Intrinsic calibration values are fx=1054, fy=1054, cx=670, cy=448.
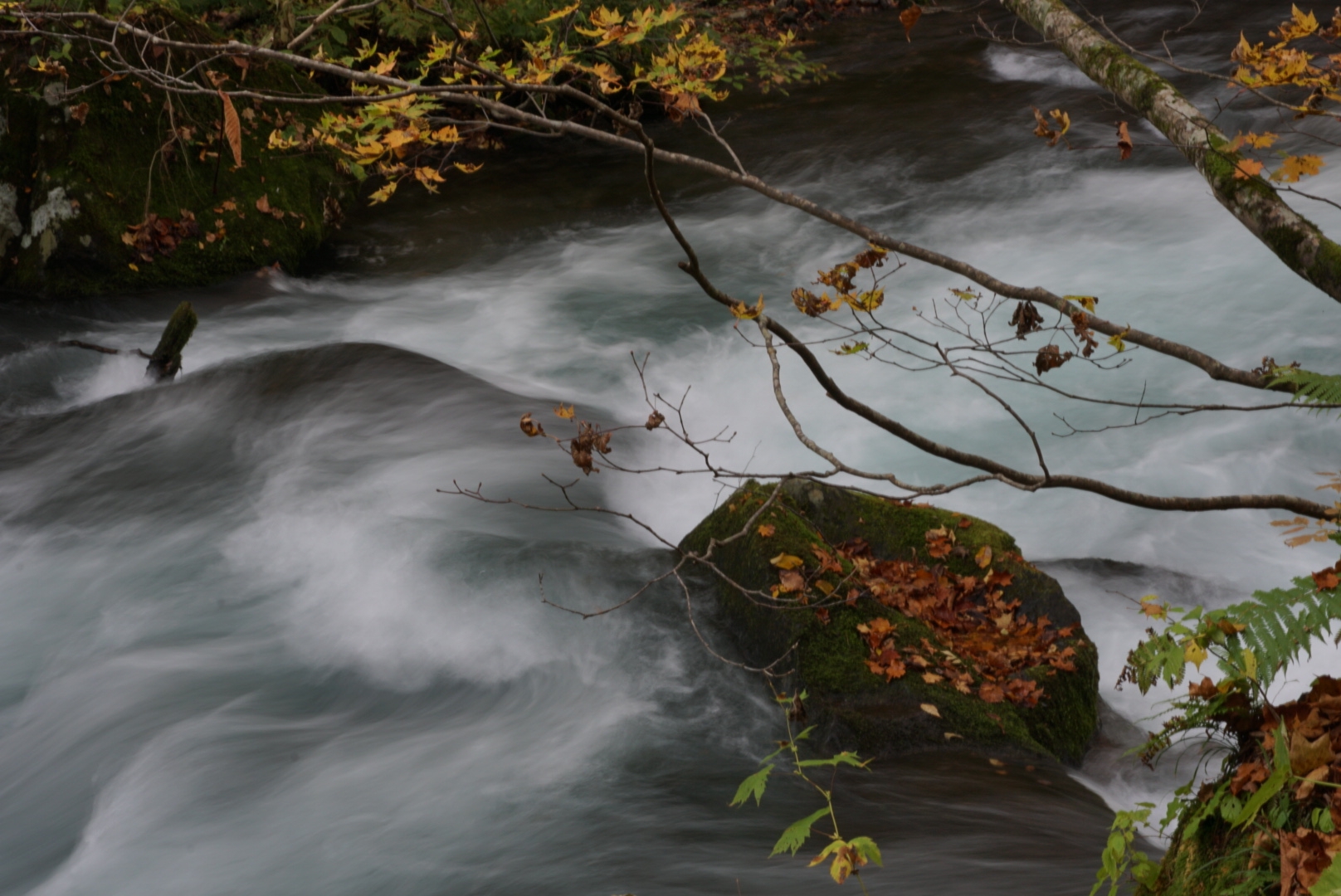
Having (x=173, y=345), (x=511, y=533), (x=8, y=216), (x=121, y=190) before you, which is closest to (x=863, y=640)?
(x=511, y=533)

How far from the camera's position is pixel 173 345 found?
7844mm

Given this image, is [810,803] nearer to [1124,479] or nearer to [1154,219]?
[1124,479]

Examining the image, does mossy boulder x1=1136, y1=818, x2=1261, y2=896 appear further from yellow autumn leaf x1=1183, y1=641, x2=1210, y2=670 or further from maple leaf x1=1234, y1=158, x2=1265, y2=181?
maple leaf x1=1234, y1=158, x2=1265, y2=181

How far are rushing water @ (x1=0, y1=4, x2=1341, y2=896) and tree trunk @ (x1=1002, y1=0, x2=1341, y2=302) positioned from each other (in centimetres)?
206

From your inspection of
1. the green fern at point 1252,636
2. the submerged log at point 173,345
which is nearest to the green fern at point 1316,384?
the green fern at point 1252,636

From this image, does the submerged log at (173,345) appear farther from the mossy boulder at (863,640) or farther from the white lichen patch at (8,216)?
the mossy boulder at (863,640)

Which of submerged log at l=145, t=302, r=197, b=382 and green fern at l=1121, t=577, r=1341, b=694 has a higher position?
green fern at l=1121, t=577, r=1341, b=694

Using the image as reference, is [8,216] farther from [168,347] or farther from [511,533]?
[511,533]

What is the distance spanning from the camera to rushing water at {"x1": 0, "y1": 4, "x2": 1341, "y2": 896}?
398cm

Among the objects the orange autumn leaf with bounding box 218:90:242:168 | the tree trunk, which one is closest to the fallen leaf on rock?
the tree trunk

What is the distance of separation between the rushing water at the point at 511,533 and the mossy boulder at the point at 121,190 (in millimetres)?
424

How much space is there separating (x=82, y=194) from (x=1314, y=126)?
12.7 meters

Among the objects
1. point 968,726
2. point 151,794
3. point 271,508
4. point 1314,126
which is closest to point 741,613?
point 968,726

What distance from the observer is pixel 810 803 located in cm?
396
